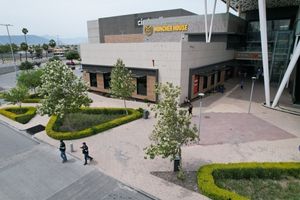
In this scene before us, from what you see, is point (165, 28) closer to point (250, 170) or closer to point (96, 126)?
point (96, 126)

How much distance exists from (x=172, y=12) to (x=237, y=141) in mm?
44804

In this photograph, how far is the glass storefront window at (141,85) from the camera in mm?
29234

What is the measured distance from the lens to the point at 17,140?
18.9 metres

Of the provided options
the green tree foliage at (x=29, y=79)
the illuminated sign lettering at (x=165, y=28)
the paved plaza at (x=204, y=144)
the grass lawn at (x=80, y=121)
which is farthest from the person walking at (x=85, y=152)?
the illuminated sign lettering at (x=165, y=28)

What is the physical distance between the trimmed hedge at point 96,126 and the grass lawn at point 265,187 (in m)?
11.0

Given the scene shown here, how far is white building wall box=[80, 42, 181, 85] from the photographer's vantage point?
85.2 ft

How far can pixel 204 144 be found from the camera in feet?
56.7

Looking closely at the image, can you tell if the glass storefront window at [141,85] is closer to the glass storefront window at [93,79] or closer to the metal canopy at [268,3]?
the glass storefront window at [93,79]

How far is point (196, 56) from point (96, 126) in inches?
643

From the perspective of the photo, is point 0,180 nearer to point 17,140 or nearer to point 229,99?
point 17,140

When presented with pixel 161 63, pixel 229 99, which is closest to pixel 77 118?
pixel 161 63

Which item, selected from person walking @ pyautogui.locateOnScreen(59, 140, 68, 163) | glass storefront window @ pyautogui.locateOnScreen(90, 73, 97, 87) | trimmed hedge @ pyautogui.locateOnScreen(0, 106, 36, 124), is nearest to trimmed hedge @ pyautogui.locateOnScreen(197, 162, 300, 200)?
person walking @ pyautogui.locateOnScreen(59, 140, 68, 163)

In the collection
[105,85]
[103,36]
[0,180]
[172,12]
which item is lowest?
[0,180]

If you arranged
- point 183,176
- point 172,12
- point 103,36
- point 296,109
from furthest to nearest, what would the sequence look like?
point 103,36 < point 172,12 < point 296,109 < point 183,176
